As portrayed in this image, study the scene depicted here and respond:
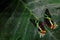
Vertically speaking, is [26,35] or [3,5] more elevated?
[3,5]

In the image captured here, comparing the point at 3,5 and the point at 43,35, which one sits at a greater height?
the point at 3,5

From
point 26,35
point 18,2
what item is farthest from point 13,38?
point 18,2

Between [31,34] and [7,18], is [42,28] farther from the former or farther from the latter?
[7,18]

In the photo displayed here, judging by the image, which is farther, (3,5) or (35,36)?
(3,5)

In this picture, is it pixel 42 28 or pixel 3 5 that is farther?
pixel 3 5

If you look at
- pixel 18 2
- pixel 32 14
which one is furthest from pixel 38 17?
pixel 18 2

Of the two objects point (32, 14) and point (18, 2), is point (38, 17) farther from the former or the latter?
point (18, 2)
